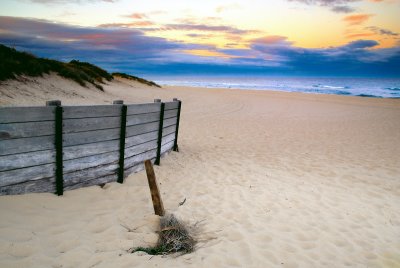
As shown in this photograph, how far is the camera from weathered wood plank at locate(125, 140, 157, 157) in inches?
259

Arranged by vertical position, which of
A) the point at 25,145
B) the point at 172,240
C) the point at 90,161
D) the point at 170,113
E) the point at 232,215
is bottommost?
the point at 232,215

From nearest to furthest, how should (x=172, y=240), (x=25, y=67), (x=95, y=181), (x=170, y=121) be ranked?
(x=172, y=240), (x=95, y=181), (x=170, y=121), (x=25, y=67)

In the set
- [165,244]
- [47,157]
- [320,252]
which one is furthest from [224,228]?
[47,157]

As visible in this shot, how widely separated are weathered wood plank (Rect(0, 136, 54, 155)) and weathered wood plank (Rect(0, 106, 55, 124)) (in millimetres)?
302

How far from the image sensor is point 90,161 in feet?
18.3

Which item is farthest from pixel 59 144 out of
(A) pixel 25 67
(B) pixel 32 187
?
(A) pixel 25 67

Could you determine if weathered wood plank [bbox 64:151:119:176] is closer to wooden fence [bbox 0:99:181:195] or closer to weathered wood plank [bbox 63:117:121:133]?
wooden fence [bbox 0:99:181:195]

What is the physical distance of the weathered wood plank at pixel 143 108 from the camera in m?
6.42

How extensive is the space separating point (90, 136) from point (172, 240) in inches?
104

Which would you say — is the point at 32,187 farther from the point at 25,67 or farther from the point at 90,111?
the point at 25,67

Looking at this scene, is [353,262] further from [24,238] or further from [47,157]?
[47,157]

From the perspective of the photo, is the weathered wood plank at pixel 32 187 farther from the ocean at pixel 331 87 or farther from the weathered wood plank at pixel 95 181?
the ocean at pixel 331 87

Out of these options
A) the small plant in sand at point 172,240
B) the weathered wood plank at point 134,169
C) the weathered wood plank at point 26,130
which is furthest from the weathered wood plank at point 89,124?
the small plant in sand at point 172,240

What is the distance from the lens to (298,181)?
762cm
